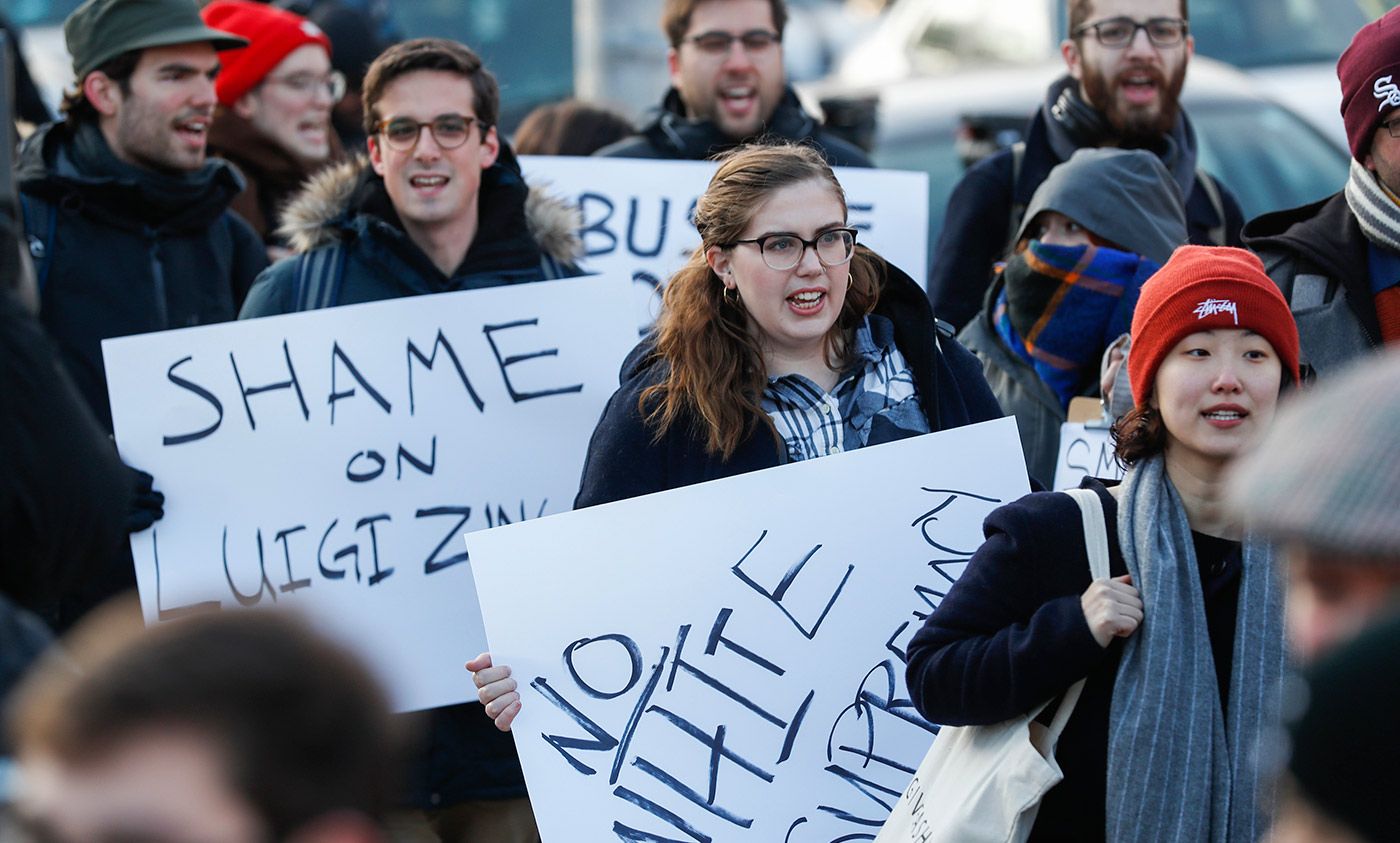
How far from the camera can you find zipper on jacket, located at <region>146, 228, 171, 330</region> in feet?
16.2

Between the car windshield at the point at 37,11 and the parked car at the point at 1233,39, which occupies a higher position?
the car windshield at the point at 37,11

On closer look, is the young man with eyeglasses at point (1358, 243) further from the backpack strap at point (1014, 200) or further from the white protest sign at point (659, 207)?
the white protest sign at point (659, 207)

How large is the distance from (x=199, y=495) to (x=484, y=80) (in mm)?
1227

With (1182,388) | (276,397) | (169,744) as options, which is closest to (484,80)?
(276,397)

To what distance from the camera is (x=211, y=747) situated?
148 centimetres

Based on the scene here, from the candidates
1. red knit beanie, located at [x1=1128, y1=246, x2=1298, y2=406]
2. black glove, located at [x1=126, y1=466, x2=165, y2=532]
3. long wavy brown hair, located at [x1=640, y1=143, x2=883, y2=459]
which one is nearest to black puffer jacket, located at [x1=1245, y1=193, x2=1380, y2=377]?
red knit beanie, located at [x1=1128, y1=246, x2=1298, y2=406]

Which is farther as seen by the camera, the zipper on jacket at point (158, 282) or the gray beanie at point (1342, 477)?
the zipper on jacket at point (158, 282)

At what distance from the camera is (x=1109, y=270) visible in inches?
174

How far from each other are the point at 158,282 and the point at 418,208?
73 centimetres

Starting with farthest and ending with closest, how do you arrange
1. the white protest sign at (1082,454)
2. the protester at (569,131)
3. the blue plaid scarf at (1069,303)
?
1. the protester at (569,131)
2. the blue plaid scarf at (1069,303)
3. the white protest sign at (1082,454)

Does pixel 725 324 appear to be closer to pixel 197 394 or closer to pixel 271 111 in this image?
pixel 197 394

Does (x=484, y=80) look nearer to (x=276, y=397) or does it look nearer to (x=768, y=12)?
(x=276, y=397)

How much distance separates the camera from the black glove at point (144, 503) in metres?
4.45

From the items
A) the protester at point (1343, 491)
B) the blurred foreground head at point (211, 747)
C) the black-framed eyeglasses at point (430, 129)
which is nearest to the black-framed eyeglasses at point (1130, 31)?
the black-framed eyeglasses at point (430, 129)
